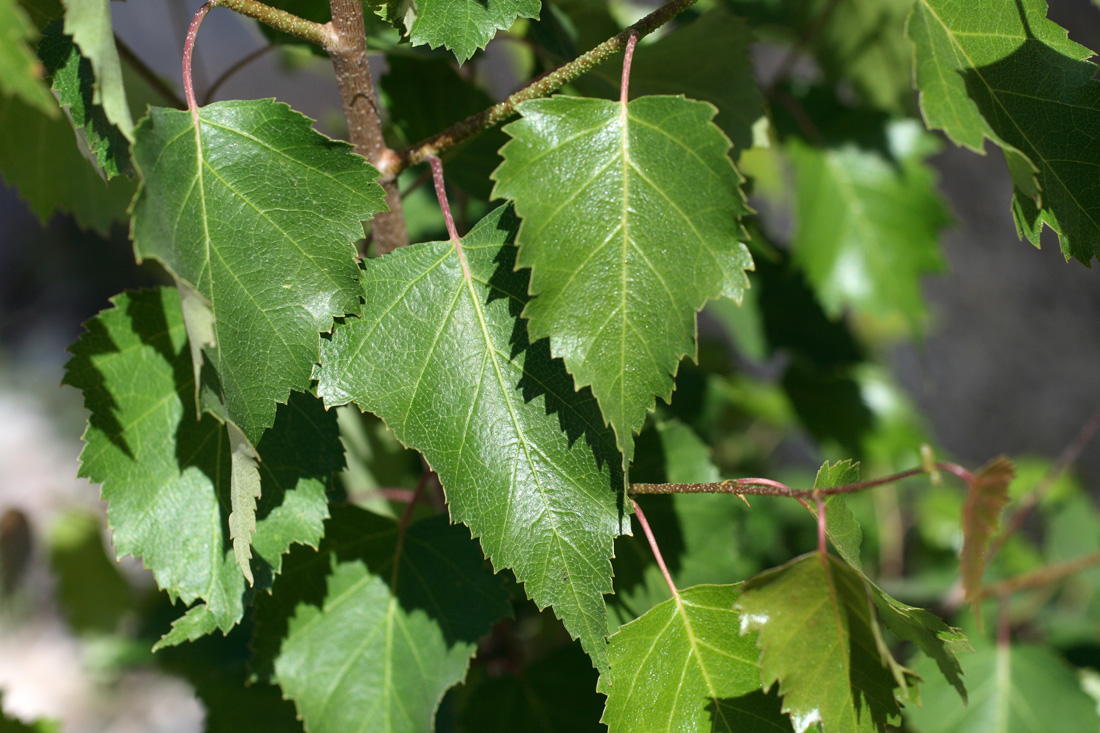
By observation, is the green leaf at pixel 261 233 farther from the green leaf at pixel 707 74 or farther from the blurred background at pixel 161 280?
the blurred background at pixel 161 280

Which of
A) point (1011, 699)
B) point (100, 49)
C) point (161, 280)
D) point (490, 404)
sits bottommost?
point (1011, 699)

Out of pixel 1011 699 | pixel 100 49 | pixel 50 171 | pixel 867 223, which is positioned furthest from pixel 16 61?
pixel 1011 699

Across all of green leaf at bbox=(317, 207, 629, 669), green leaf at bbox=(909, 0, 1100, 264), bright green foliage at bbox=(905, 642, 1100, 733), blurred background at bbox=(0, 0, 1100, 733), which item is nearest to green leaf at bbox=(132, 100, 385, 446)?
green leaf at bbox=(317, 207, 629, 669)

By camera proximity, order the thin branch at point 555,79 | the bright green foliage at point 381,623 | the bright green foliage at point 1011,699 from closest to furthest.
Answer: the thin branch at point 555,79 → the bright green foliage at point 381,623 → the bright green foliage at point 1011,699

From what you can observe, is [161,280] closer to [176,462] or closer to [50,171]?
[50,171]

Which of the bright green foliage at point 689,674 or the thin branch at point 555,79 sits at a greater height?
the thin branch at point 555,79

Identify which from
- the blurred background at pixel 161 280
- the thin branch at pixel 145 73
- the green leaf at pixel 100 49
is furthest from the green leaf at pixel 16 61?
the blurred background at pixel 161 280

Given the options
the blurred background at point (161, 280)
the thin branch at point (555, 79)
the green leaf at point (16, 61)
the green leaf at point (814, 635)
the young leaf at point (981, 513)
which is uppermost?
the green leaf at point (16, 61)
